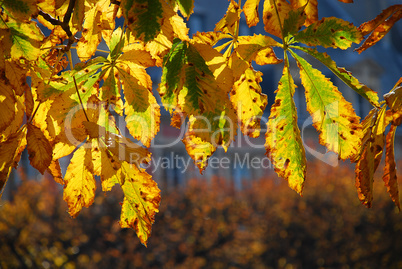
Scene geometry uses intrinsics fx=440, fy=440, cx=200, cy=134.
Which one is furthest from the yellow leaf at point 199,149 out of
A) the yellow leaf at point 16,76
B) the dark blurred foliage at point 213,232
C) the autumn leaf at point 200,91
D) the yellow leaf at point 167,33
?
the dark blurred foliage at point 213,232

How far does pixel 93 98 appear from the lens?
66 cm

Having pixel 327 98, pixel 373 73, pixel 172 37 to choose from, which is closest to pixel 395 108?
pixel 327 98

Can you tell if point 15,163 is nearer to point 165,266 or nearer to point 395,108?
point 395,108

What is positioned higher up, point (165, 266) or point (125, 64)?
point (125, 64)

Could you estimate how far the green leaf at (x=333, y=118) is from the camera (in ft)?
1.83

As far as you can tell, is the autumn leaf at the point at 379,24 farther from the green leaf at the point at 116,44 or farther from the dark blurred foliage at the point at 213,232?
the dark blurred foliage at the point at 213,232

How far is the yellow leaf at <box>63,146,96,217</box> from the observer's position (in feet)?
2.15

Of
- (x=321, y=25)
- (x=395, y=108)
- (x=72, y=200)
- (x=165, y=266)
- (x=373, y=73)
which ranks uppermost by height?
(x=373, y=73)

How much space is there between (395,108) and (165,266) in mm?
4182

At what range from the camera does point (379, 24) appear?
59 cm

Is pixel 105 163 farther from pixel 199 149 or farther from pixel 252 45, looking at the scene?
pixel 252 45

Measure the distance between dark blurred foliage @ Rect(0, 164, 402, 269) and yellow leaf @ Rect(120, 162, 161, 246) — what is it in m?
3.86

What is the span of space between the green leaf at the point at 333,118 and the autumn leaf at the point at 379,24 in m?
0.08

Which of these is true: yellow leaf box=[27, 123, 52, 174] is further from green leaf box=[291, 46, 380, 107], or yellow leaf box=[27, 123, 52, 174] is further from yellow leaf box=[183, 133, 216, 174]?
green leaf box=[291, 46, 380, 107]
